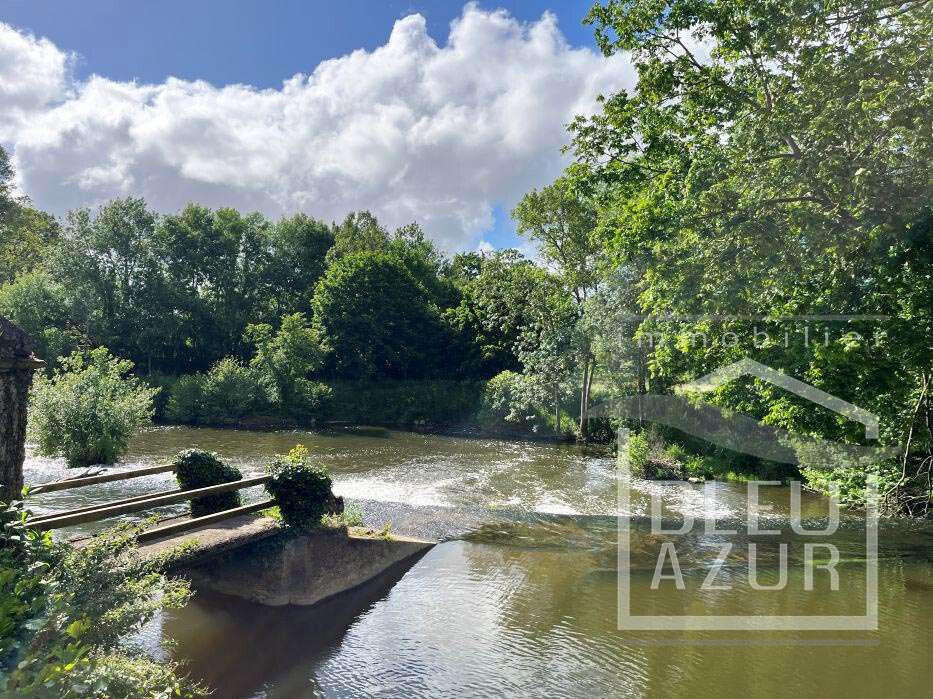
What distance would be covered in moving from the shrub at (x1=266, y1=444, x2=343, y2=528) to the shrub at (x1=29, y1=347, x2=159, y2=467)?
1152 centimetres

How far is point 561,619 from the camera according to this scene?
28.3 feet

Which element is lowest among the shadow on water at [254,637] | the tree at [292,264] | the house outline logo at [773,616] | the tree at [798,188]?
the shadow on water at [254,637]

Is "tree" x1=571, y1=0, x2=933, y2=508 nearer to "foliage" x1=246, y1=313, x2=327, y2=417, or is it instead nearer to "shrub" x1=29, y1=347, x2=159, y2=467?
"shrub" x1=29, y1=347, x2=159, y2=467

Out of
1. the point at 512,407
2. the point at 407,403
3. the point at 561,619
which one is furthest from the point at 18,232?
the point at 561,619

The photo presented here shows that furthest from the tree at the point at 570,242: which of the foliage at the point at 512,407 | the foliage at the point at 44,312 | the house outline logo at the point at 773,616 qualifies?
the foliage at the point at 44,312

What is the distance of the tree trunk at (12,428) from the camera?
18.0 ft

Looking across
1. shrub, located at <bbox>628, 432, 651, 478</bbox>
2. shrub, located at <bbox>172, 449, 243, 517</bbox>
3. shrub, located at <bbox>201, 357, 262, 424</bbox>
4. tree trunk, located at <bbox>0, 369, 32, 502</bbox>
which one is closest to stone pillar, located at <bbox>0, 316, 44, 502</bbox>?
tree trunk, located at <bbox>0, 369, 32, 502</bbox>

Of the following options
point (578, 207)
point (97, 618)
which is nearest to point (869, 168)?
point (97, 618)

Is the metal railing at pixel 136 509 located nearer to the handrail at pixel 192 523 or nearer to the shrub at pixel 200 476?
the handrail at pixel 192 523

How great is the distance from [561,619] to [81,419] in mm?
15920

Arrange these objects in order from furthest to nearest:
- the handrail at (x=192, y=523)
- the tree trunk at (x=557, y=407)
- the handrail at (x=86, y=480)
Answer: the tree trunk at (x=557, y=407) < the handrail at (x=86, y=480) < the handrail at (x=192, y=523)

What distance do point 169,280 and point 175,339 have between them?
13.4 feet

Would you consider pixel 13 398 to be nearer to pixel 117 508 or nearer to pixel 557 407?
pixel 117 508

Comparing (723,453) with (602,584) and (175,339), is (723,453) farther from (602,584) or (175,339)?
(175,339)
